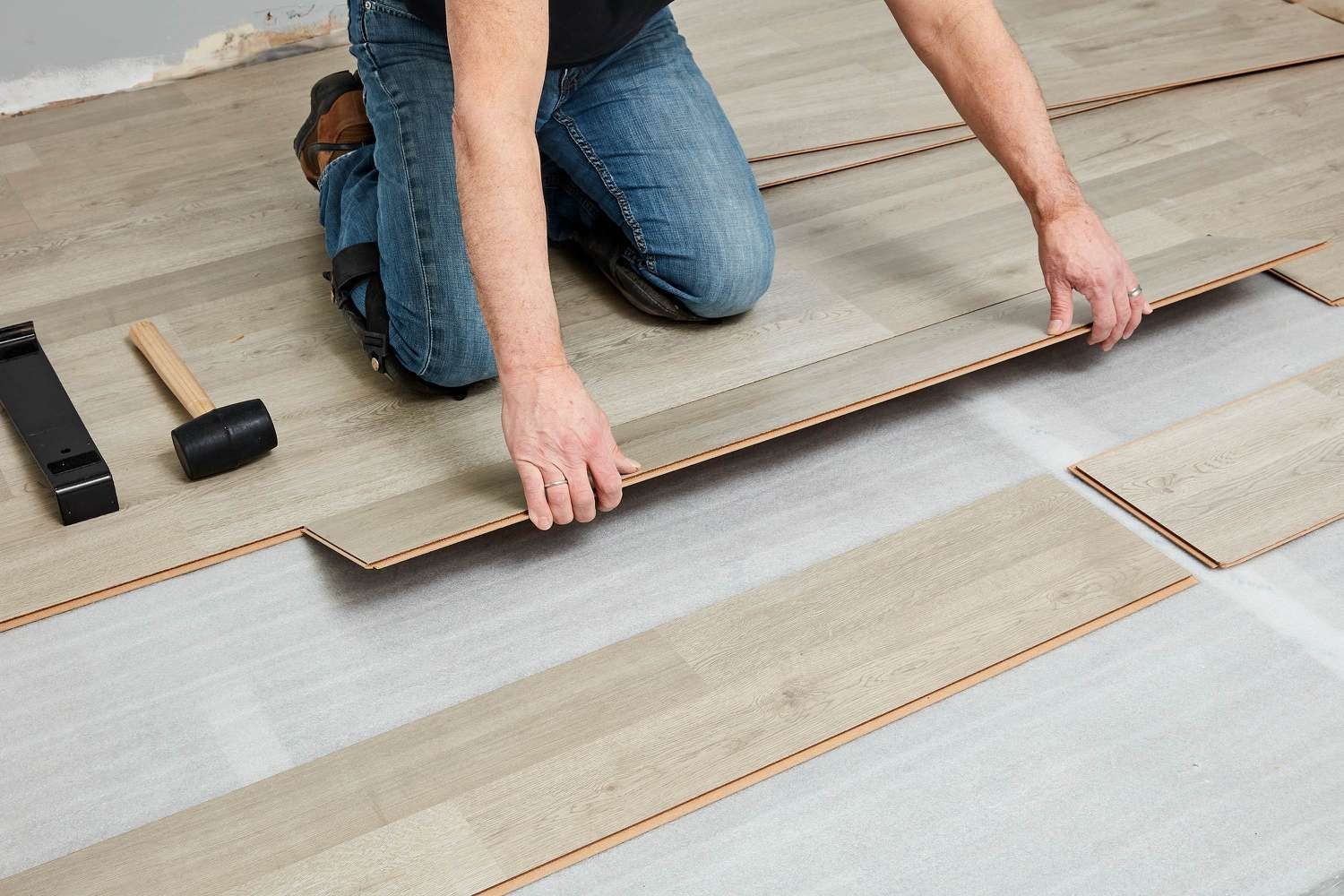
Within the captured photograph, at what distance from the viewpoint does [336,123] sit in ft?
8.21

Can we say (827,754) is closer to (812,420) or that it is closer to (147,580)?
(812,420)

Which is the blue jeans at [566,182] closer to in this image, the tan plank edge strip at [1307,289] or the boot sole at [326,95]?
the boot sole at [326,95]

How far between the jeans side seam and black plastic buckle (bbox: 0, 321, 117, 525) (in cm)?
53

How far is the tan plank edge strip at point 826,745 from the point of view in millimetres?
1417

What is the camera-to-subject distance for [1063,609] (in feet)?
5.69

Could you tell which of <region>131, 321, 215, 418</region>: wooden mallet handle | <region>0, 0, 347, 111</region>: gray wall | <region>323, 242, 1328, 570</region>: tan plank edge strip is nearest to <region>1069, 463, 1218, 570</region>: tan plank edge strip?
<region>323, 242, 1328, 570</region>: tan plank edge strip

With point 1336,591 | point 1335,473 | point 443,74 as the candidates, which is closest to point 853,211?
point 443,74

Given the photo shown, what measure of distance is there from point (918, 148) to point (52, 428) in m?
1.95

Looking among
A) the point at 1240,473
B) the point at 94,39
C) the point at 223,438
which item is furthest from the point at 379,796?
the point at 94,39

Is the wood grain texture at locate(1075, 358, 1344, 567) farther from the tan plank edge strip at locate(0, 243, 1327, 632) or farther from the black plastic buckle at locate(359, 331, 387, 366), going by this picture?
the black plastic buckle at locate(359, 331, 387, 366)

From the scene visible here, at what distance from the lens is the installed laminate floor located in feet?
6.23

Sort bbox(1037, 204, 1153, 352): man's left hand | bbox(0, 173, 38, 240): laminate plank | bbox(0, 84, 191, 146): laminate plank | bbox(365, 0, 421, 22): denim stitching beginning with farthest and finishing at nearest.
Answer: bbox(0, 84, 191, 146): laminate plank, bbox(0, 173, 38, 240): laminate plank, bbox(365, 0, 421, 22): denim stitching, bbox(1037, 204, 1153, 352): man's left hand

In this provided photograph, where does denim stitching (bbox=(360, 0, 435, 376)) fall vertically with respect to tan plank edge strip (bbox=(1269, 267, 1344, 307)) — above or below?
above

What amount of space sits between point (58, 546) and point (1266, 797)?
169 cm
